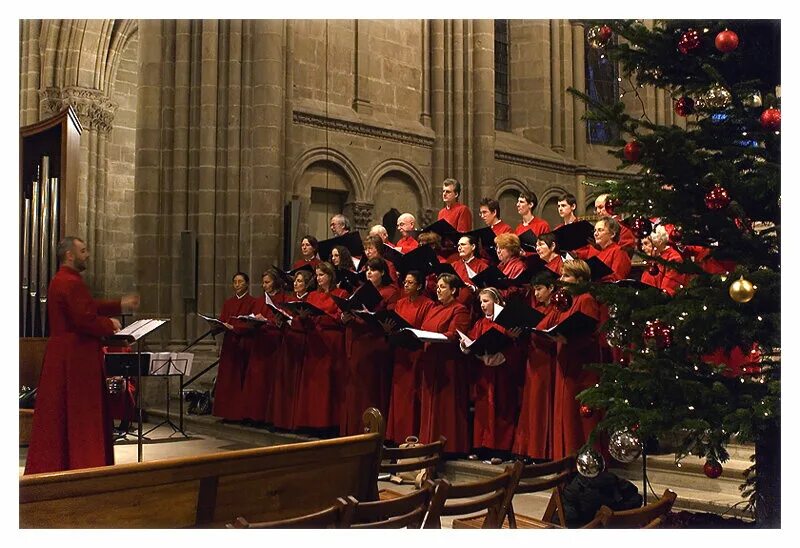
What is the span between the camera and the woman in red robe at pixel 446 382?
7504 millimetres

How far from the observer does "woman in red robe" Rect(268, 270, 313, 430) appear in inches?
356

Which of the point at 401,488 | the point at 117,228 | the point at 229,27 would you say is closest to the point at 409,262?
the point at 401,488

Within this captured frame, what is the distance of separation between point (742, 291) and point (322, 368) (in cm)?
524

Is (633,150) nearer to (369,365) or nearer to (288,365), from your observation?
(369,365)

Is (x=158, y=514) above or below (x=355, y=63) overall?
below

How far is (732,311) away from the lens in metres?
4.23


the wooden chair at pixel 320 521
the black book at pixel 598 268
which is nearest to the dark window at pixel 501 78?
the black book at pixel 598 268

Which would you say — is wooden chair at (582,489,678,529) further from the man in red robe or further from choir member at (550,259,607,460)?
the man in red robe

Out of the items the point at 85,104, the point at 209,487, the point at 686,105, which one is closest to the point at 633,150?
the point at 686,105

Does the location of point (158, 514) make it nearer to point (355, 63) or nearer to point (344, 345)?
point (344, 345)

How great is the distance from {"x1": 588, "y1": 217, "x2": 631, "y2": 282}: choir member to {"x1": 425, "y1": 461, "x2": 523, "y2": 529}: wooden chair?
3.09m

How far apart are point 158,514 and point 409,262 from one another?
4356 mm

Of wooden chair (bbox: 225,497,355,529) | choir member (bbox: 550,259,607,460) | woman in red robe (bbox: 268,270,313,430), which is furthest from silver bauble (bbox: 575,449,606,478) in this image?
woman in red robe (bbox: 268,270,313,430)

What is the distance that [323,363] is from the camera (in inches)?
347
